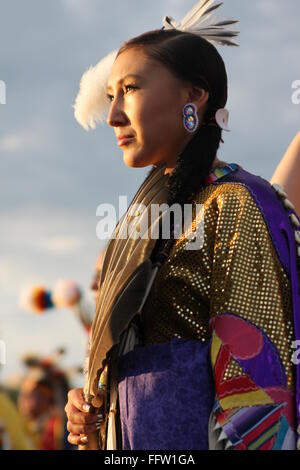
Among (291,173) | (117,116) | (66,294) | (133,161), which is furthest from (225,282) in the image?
(66,294)

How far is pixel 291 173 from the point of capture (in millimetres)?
3070

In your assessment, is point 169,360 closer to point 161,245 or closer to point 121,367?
point 121,367

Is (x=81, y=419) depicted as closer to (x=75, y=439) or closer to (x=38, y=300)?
(x=75, y=439)

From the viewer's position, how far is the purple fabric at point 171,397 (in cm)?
203

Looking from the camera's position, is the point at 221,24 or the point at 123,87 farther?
the point at 221,24

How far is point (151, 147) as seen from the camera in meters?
2.41

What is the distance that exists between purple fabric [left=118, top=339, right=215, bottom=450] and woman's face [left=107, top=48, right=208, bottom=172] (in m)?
0.61

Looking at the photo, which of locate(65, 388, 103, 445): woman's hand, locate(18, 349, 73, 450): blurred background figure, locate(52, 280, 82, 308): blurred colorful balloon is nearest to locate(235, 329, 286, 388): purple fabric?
locate(65, 388, 103, 445): woman's hand

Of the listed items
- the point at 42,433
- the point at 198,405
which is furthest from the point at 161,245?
the point at 42,433

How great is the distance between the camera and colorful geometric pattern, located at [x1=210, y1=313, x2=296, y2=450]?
1959 millimetres

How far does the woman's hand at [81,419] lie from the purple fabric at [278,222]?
622mm

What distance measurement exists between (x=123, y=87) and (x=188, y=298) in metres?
0.68

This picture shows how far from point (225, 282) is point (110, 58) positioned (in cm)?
98

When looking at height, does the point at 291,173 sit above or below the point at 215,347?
above
